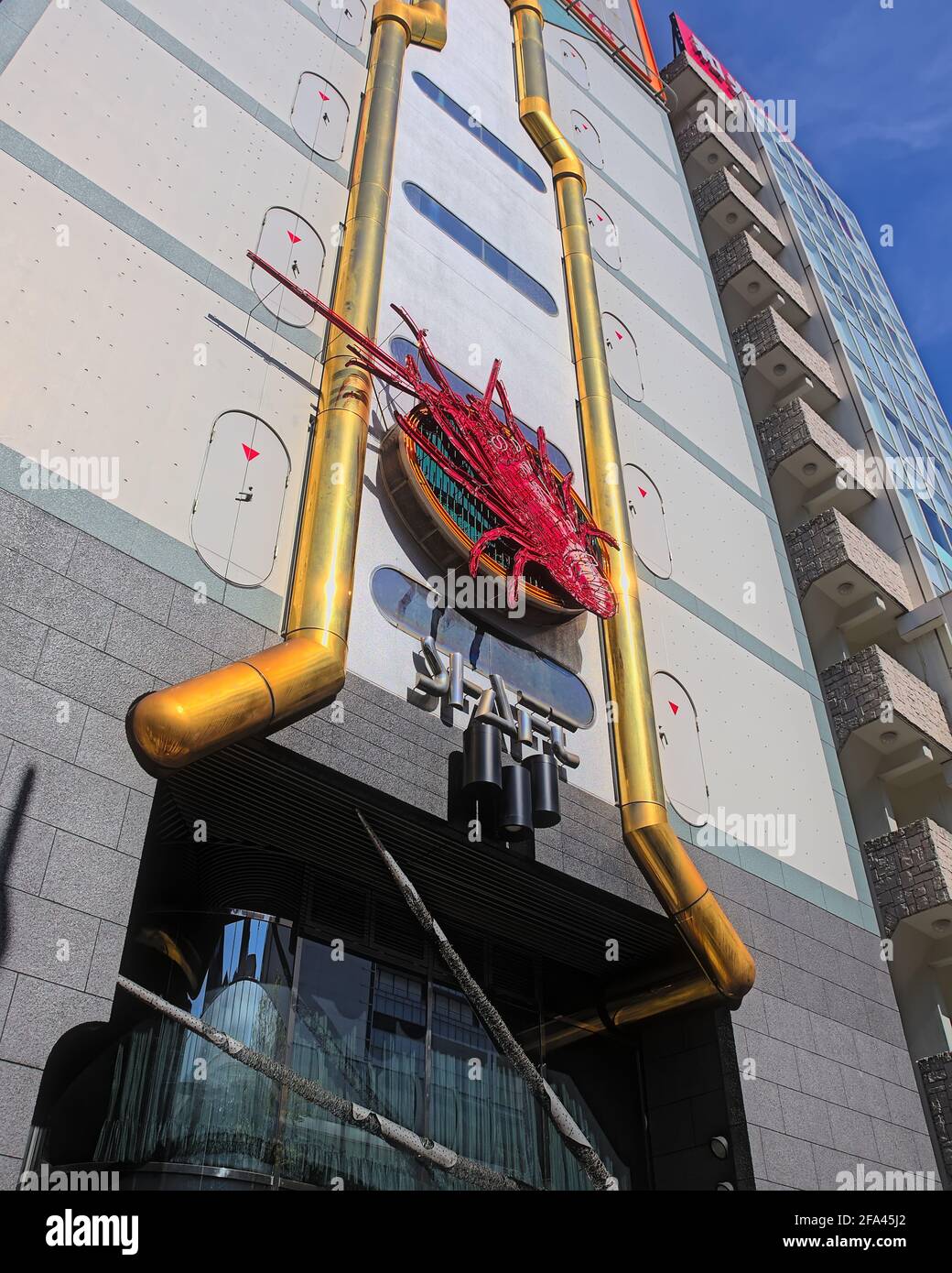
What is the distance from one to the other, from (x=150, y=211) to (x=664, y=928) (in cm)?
1121

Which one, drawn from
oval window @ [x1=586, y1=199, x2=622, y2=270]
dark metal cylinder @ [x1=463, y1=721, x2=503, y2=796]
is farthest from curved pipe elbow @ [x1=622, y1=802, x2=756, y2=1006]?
oval window @ [x1=586, y1=199, x2=622, y2=270]

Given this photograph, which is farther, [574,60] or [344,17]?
[574,60]

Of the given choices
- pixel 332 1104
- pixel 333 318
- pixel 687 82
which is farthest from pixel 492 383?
pixel 687 82

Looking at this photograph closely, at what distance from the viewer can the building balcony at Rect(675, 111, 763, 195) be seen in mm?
33438

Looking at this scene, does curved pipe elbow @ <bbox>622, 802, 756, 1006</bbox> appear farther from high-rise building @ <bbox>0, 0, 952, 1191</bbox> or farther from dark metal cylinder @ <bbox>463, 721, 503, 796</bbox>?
dark metal cylinder @ <bbox>463, 721, 503, 796</bbox>

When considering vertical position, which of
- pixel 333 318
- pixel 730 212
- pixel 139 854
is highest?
pixel 730 212

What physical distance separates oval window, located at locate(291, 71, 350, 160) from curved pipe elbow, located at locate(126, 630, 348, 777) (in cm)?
1016

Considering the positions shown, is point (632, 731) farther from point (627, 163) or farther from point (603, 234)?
point (627, 163)

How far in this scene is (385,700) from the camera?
1238 centimetres

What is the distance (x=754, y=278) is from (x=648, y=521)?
44.8ft

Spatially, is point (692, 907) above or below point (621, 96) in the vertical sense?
below

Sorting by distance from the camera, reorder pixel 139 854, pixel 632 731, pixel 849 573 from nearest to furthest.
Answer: pixel 139 854 → pixel 632 731 → pixel 849 573

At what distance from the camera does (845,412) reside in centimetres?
2783

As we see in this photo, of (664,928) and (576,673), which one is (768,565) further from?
(664,928)
